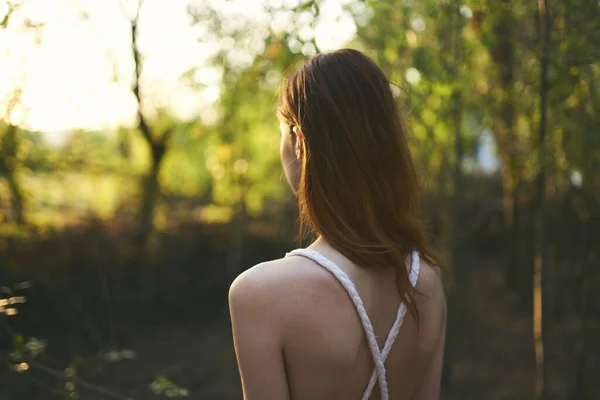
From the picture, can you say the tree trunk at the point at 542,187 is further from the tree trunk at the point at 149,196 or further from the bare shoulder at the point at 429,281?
the tree trunk at the point at 149,196

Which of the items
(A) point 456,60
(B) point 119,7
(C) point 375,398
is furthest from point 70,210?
(C) point 375,398

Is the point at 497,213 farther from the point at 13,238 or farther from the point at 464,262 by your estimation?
the point at 13,238

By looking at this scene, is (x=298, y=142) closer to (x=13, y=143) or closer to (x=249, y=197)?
(x=13, y=143)

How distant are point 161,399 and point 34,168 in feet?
7.42

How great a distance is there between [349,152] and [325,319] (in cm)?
34

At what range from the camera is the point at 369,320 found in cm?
133

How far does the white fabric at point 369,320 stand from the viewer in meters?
1.29

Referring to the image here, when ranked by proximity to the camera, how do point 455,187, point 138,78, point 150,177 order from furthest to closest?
1. point 150,177
2. point 138,78
3. point 455,187

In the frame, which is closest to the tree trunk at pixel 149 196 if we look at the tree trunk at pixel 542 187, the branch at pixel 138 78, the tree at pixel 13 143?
the branch at pixel 138 78

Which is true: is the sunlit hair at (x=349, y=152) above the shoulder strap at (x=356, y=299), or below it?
above

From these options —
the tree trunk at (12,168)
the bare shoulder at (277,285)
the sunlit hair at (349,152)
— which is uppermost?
the sunlit hair at (349,152)

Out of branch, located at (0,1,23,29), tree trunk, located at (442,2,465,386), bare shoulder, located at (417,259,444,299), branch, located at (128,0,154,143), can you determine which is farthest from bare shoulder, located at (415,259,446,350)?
branch, located at (128,0,154,143)

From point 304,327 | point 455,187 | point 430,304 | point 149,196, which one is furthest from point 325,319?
point 149,196

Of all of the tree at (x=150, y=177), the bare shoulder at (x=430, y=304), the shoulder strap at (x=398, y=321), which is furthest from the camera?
the tree at (x=150, y=177)
